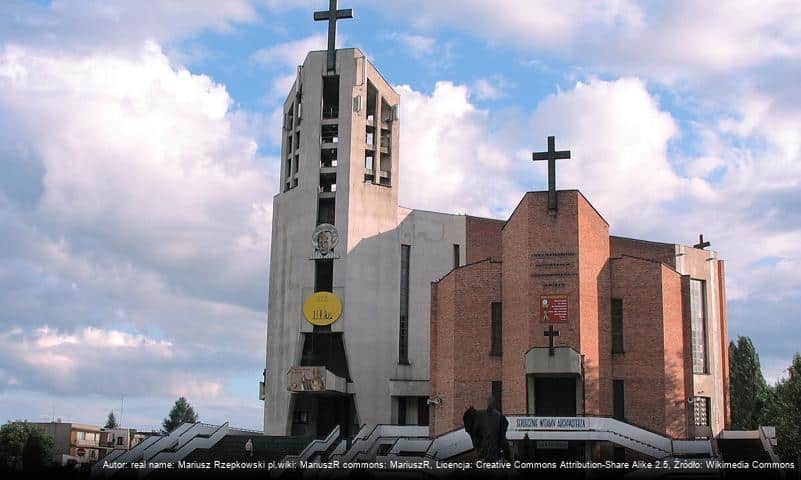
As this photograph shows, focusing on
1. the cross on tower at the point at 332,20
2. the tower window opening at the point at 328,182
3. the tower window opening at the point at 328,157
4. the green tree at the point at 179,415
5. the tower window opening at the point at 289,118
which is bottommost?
the green tree at the point at 179,415

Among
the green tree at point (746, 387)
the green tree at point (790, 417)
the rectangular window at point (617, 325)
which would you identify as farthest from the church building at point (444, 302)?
the green tree at point (746, 387)

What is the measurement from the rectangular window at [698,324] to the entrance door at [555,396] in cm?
904

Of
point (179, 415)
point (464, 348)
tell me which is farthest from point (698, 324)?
point (179, 415)

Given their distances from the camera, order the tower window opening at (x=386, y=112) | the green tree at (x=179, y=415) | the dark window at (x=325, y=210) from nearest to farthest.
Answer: the dark window at (x=325, y=210)
the tower window opening at (x=386, y=112)
the green tree at (x=179, y=415)

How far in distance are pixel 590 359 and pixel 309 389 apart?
15.4 metres

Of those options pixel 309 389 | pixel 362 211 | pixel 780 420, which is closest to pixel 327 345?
pixel 309 389

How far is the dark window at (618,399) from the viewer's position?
Result: 45.2 metres

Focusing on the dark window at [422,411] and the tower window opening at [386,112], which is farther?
Result: the tower window opening at [386,112]

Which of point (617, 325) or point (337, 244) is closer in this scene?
point (617, 325)

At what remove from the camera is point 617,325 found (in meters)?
46.3

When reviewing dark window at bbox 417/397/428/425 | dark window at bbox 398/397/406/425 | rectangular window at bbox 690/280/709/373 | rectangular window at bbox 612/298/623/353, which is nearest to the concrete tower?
dark window at bbox 398/397/406/425

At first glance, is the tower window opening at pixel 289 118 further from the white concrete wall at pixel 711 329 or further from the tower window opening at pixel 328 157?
the white concrete wall at pixel 711 329

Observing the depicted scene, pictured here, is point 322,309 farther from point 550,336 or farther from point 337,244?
point 550,336

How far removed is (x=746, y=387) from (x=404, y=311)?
28.9 metres
